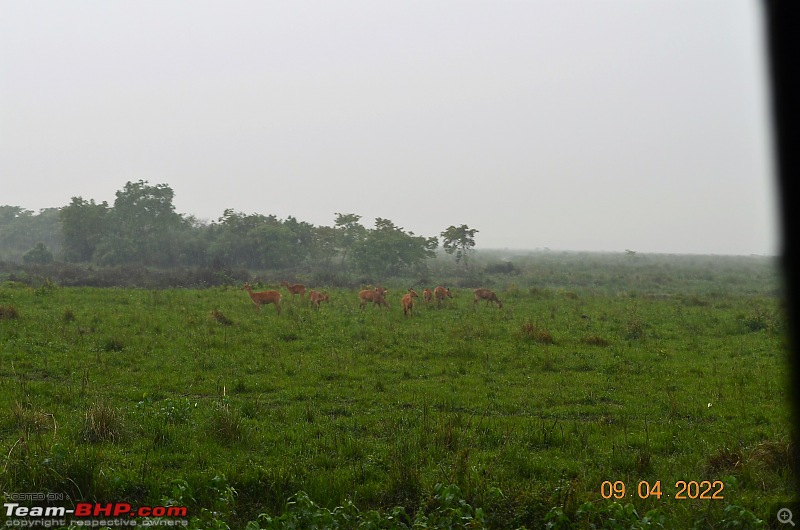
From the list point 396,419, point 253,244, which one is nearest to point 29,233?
point 253,244

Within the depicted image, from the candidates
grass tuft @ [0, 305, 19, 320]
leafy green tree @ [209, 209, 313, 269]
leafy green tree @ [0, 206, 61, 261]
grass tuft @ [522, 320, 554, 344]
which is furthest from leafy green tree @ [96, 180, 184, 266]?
grass tuft @ [522, 320, 554, 344]

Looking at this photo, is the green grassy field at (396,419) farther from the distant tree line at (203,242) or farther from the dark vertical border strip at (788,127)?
the distant tree line at (203,242)

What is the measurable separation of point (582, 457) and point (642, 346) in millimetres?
8294

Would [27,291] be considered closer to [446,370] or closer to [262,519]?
[446,370]

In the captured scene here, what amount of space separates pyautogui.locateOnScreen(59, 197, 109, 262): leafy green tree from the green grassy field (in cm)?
3468

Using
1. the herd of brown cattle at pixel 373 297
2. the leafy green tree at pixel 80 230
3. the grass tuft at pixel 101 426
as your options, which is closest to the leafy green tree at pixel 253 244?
the leafy green tree at pixel 80 230

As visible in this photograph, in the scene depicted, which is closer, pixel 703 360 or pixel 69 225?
pixel 703 360

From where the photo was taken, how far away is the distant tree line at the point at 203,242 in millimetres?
45781

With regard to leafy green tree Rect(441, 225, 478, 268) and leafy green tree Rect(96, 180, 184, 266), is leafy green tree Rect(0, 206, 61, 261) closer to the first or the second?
leafy green tree Rect(96, 180, 184, 266)

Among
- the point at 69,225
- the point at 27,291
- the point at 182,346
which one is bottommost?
the point at 182,346

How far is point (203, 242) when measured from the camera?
4959 cm

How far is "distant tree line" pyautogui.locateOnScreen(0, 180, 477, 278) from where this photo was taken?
4578cm

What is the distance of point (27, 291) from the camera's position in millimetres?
20906

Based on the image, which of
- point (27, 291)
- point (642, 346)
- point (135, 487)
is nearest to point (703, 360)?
point (642, 346)
